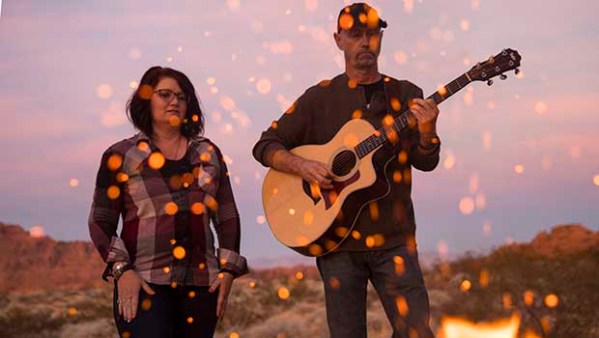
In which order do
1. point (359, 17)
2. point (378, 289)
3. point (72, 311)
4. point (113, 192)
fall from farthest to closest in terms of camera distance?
1. point (72, 311)
2. point (359, 17)
3. point (378, 289)
4. point (113, 192)

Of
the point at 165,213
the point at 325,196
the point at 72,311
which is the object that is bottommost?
the point at 72,311

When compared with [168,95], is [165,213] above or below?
below

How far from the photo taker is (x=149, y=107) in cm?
282

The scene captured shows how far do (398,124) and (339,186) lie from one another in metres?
0.36

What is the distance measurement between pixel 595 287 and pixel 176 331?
17.0 ft

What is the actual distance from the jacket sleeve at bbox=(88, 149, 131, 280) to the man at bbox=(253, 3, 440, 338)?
77cm

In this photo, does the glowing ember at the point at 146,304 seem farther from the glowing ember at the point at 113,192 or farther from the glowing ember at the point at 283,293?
the glowing ember at the point at 283,293

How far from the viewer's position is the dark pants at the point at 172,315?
8.57 feet

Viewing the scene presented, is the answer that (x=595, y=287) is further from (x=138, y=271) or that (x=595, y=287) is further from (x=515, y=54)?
(x=138, y=271)

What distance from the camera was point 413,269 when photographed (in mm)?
3014

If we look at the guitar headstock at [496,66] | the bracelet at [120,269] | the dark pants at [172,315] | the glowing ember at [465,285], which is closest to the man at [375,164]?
the guitar headstock at [496,66]

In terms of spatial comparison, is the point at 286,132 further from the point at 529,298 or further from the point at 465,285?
the point at 465,285

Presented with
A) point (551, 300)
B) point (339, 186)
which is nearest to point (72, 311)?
point (551, 300)

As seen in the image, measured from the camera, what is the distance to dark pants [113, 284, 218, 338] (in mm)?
2613
